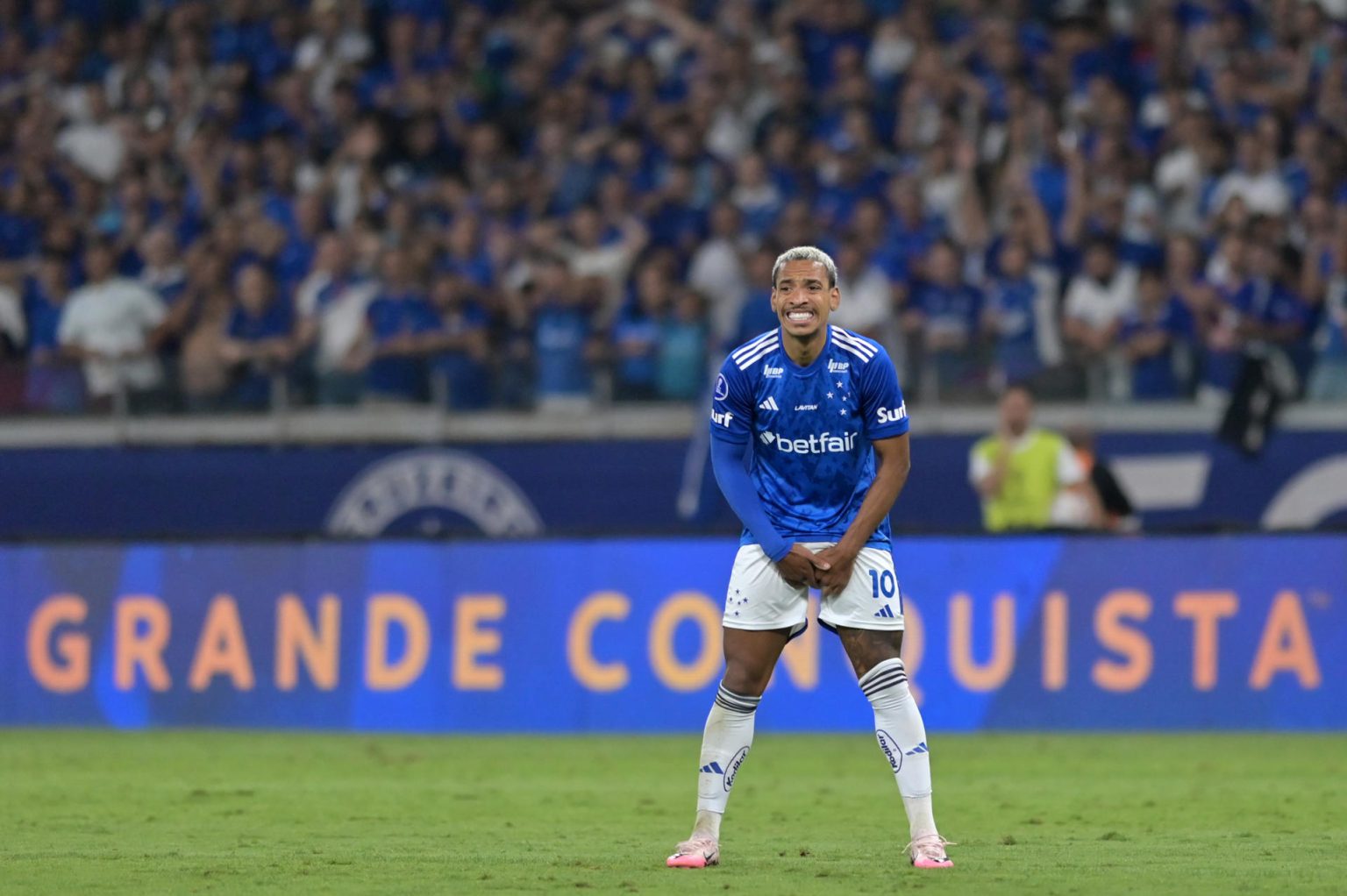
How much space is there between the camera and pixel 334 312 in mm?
17141

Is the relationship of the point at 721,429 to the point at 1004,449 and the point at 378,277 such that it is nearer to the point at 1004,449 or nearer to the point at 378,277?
the point at 1004,449

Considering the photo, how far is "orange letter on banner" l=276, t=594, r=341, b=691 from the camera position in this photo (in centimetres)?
1459

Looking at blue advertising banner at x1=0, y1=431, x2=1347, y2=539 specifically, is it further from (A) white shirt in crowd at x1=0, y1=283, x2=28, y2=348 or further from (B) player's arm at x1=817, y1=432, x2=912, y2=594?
(B) player's arm at x1=817, y1=432, x2=912, y2=594

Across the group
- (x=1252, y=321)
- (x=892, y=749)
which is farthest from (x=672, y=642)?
(x=892, y=749)

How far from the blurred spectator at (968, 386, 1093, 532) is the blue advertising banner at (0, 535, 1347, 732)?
0.73m

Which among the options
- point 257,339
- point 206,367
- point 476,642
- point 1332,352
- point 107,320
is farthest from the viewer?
point 107,320

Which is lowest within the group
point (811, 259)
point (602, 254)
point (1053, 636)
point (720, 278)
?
point (1053, 636)

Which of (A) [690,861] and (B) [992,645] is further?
(B) [992,645]

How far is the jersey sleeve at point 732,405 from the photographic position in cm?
770

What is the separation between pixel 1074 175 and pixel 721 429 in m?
10.1

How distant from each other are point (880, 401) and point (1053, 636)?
6.78m

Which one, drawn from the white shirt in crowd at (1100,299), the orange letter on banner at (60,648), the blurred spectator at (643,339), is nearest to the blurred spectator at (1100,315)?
the white shirt in crowd at (1100,299)

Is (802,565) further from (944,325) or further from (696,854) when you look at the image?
(944,325)

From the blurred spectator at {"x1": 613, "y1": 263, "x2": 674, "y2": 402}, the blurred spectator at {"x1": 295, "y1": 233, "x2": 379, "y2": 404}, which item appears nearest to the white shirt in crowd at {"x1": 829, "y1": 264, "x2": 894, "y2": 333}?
the blurred spectator at {"x1": 613, "y1": 263, "x2": 674, "y2": 402}
